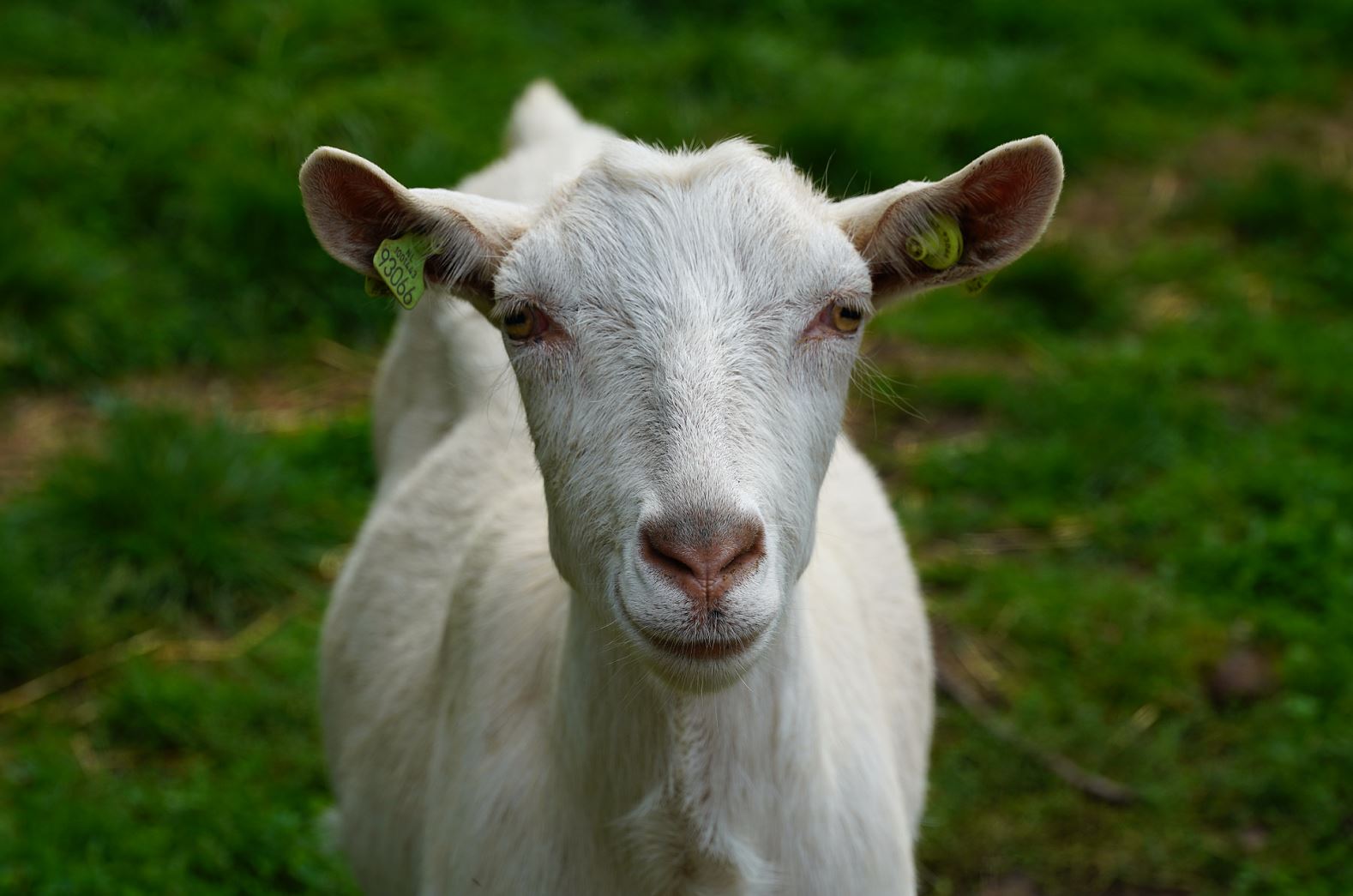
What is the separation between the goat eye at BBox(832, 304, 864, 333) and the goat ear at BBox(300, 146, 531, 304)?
58 centimetres

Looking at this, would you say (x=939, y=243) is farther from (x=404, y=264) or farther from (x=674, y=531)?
(x=404, y=264)

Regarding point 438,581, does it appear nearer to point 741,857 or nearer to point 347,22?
point 741,857

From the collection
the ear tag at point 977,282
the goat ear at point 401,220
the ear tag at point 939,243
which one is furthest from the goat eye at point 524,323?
the ear tag at point 977,282

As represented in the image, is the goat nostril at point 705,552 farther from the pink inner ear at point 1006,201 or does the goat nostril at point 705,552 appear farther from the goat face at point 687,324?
the pink inner ear at point 1006,201

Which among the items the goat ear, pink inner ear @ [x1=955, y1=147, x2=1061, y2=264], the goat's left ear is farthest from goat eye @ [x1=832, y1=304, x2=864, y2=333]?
the goat ear

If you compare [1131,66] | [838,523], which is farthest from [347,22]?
[838,523]

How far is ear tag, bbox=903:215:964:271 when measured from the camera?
2680mm

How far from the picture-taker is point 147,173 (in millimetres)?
7340

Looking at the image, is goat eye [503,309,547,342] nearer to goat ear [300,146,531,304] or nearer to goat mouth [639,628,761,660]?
goat ear [300,146,531,304]

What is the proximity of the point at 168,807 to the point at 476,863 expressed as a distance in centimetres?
208

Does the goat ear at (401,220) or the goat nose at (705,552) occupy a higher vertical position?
the goat ear at (401,220)

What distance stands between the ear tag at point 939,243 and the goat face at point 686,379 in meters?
0.11

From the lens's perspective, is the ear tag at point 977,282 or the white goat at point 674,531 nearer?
the white goat at point 674,531

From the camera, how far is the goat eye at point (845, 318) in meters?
2.63
